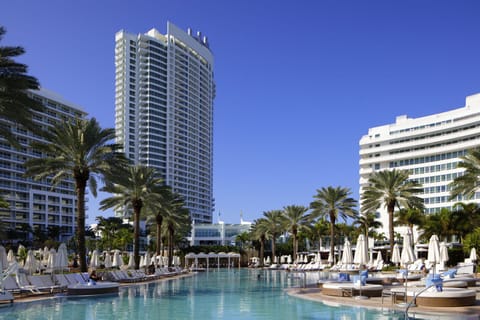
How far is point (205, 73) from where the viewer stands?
162 metres

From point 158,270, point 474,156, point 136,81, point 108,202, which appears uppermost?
point 136,81

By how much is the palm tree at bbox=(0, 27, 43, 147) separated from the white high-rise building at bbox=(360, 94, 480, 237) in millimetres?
68368

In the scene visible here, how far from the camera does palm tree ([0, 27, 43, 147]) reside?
68.6 ft

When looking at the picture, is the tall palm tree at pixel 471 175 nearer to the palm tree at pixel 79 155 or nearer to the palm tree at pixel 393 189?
the palm tree at pixel 393 189

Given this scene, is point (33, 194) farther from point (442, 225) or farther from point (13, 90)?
point (13, 90)

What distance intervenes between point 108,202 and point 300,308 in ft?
79.2

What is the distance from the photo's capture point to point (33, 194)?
9819 cm

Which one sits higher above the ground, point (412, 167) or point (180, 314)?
point (412, 167)

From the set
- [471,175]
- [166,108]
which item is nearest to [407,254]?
[471,175]

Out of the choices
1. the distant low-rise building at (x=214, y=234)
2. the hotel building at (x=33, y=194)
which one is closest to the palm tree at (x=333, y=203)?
the hotel building at (x=33, y=194)

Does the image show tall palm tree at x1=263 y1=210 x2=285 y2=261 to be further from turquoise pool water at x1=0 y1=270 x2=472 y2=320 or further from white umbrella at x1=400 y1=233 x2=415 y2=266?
turquoise pool water at x1=0 y1=270 x2=472 y2=320

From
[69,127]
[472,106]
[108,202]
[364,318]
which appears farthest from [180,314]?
[472,106]

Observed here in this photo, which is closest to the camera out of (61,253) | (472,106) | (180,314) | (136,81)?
(180,314)

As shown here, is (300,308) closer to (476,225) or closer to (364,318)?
(364,318)
